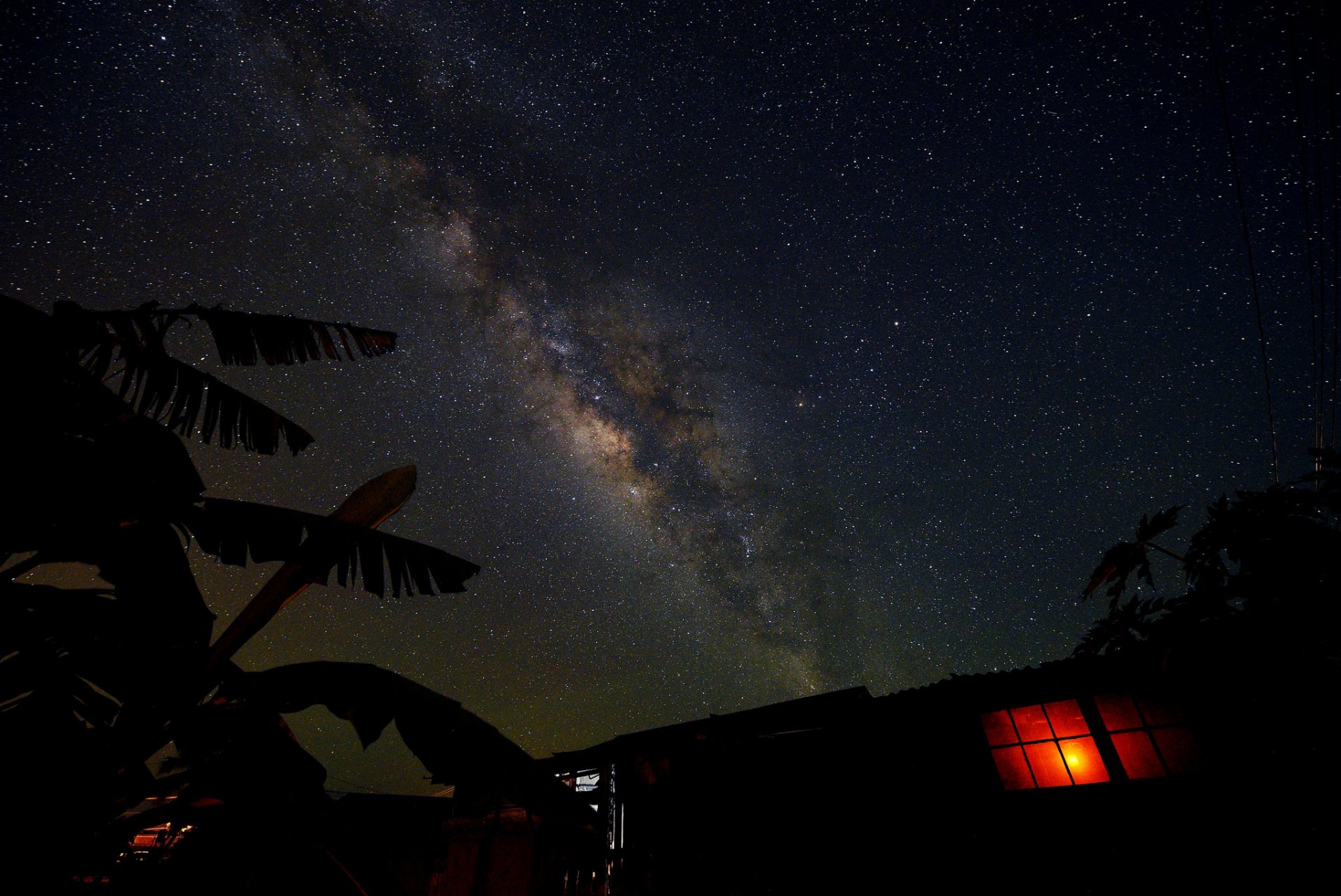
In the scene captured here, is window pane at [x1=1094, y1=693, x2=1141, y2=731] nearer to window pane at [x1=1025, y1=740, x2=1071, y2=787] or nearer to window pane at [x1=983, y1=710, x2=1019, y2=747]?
window pane at [x1=1025, y1=740, x2=1071, y2=787]

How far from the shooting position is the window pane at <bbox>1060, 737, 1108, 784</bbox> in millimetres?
7191

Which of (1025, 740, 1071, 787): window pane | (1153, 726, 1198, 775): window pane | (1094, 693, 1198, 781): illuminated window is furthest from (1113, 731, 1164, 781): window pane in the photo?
(1025, 740, 1071, 787): window pane

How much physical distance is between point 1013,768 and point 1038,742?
0.47 meters

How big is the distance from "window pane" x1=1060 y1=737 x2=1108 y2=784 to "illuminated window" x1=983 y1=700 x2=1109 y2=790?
0.5 inches

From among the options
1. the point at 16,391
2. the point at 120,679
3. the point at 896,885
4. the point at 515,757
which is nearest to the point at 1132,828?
the point at 896,885

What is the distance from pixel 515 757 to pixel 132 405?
10.7 ft

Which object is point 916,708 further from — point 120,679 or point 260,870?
point 120,679

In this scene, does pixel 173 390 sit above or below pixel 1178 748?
above

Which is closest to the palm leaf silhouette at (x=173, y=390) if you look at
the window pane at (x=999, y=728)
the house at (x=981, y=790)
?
the house at (x=981, y=790)

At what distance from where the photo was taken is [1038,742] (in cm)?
716

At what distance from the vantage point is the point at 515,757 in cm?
292

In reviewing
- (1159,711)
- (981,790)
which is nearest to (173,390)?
(981,790)

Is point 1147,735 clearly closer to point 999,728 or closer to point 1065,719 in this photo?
point 1065,719

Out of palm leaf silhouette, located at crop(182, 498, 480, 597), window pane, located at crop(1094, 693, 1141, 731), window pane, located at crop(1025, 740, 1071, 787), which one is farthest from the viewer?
window pane, located at crop(1025, 740, 1071, 787)
